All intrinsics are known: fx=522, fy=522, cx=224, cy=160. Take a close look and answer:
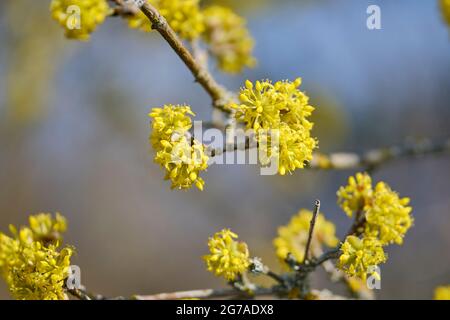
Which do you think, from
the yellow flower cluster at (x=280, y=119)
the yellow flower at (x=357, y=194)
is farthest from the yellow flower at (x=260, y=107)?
the yellow flower at (x=357, y=194)

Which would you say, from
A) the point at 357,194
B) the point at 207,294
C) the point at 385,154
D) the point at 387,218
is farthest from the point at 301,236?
the point at 385,154

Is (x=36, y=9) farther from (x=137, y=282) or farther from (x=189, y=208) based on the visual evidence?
(x=137, y=282)

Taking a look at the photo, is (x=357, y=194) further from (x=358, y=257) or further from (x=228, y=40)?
(x=228, y=40)

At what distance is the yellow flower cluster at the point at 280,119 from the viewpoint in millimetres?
1788

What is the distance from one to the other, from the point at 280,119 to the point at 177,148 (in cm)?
39

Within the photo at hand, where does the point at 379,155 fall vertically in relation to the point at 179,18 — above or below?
below

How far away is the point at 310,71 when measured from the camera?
6.17 metres

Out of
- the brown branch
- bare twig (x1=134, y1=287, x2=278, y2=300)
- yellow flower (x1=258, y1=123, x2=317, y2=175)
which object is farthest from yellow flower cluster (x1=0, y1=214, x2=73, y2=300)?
the brown branch

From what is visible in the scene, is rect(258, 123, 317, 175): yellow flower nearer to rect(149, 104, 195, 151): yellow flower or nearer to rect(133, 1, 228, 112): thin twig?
rect(149, 104, 195, 151): yellow flower

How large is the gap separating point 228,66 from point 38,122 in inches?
169

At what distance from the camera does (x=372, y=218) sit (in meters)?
2.07

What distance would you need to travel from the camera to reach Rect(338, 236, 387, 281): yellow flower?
1.83 m

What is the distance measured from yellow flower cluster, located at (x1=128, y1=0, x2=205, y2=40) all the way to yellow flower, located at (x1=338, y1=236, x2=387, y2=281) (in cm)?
127

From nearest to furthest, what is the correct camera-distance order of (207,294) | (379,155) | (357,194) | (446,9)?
1. (207,294)
2. (357,194)
3. (446,9)
4. (379,155)
